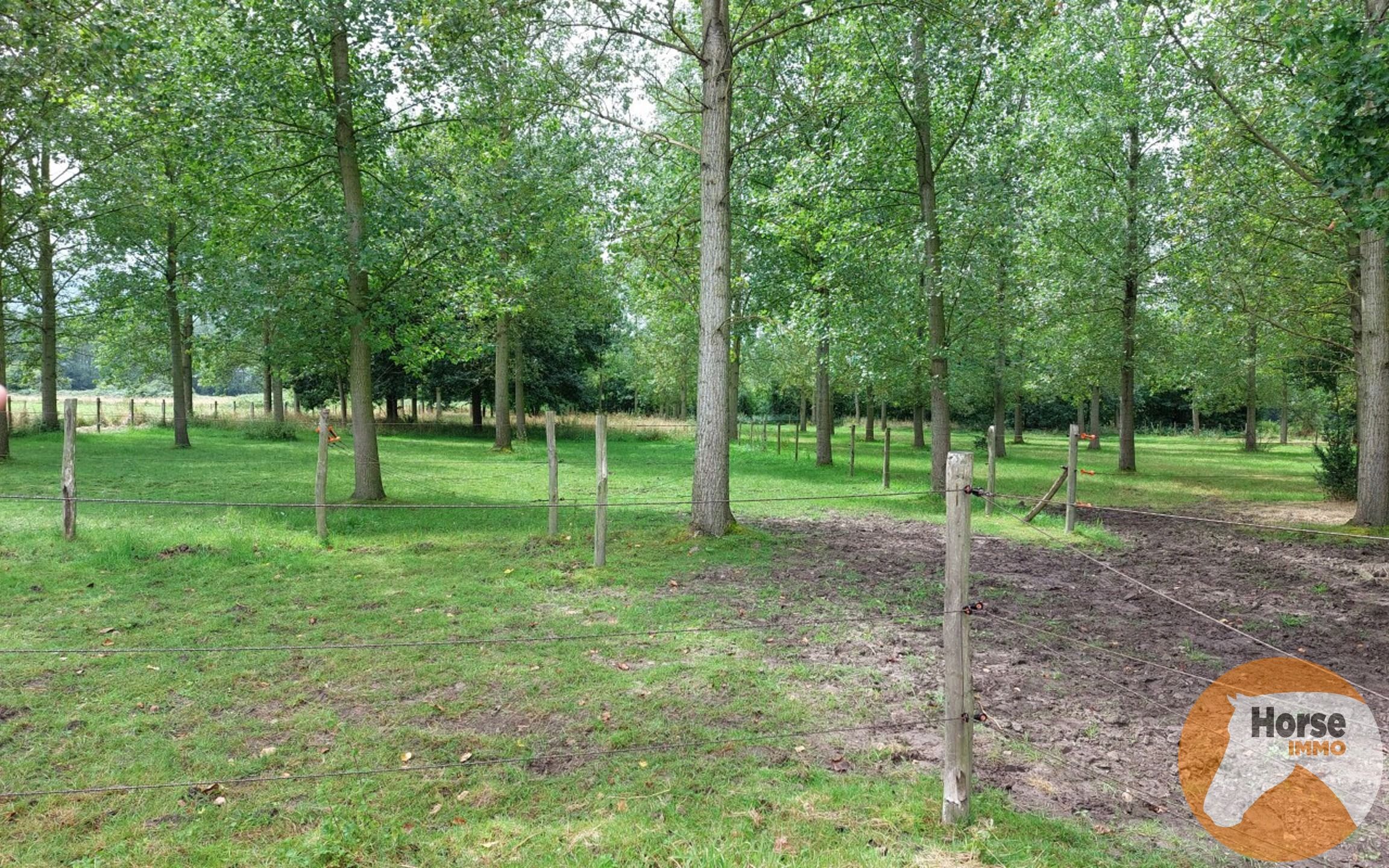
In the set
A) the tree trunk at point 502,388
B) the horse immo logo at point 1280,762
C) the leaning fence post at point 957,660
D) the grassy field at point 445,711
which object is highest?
the tree trunk at point 502,388

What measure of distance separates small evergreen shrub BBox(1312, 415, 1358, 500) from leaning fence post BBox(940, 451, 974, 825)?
16.4 meters

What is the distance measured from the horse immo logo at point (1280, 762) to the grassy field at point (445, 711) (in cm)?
51

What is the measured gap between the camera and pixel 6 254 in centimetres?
1912

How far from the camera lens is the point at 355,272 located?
11.2 metres

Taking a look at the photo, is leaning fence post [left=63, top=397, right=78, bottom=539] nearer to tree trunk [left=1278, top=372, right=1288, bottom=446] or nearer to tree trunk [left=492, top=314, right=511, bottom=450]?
tree trunk [left=492, top=314, right=511, bottom=450]

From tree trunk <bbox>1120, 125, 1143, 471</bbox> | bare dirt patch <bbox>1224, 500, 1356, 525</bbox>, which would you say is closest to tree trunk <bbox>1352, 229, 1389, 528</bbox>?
bare dirt patch <bbox>1224, 500, 1356, 525</bbox>

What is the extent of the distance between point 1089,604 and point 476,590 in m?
5.88

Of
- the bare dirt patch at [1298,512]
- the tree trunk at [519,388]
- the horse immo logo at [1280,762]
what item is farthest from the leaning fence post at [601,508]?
the tree trunk at [519,388]

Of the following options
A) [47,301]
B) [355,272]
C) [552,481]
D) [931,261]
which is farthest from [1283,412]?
[47,301]

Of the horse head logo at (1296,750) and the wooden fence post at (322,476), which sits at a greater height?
the wooden fence post at (322,476)

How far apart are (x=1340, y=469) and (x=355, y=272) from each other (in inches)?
731

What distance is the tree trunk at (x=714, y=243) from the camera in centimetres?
935

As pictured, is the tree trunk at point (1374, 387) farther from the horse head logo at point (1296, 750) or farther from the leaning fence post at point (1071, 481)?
the horse head logo at point (1296, 750)

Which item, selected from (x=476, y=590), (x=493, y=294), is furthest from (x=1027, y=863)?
(x=493, y=294)
